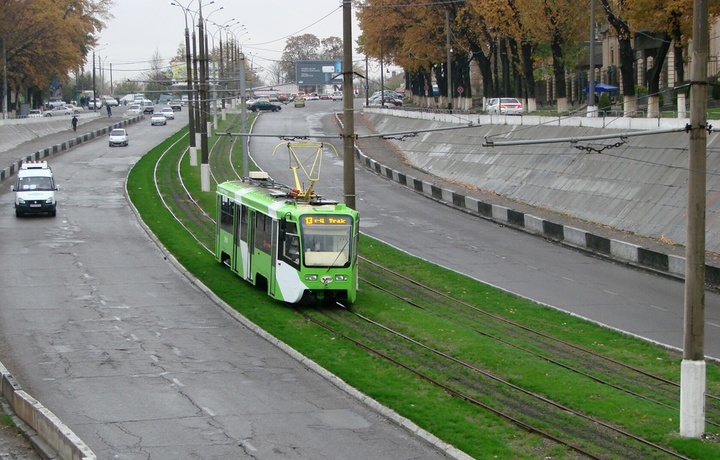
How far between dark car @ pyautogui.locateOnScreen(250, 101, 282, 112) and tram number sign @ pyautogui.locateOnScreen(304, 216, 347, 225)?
307 ft

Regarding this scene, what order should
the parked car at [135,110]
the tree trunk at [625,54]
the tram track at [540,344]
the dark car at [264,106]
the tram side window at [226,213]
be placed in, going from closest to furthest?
1. the tram track at [540,344]
2. the tram side window at [226,213]
3. the tree trunk at [625,54]
4. the dark car at [264,106]
5. the parked car at [135,110]

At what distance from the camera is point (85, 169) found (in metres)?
65.7

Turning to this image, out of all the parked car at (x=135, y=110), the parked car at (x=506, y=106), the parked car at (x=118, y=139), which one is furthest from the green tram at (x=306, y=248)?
the parked car at (x=135, y=110)

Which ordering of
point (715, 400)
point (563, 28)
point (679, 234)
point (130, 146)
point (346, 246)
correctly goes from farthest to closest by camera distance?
point (130, 146) < point (563, 28) < point (679, 234) < point (346, 246) < point (715, 400)

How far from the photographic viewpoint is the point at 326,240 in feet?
87.2

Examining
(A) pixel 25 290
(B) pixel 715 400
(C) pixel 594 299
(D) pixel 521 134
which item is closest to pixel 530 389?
(B) pixel 715 400

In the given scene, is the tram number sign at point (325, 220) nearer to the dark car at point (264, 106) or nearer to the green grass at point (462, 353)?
Answer: the green grass at point (462, 353)

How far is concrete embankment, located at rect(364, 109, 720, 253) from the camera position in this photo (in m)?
36.0

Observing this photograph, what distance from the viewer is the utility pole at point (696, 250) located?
1588 centimetres

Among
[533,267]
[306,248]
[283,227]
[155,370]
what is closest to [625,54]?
[533,267]

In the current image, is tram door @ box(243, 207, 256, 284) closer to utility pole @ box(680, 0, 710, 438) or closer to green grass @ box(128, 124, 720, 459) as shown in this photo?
green grass @ box(128, 124, 720, 459)

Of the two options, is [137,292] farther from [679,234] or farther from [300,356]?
[679,234]

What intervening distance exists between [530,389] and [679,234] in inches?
681

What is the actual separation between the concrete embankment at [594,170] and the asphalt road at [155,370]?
29.6 feet
